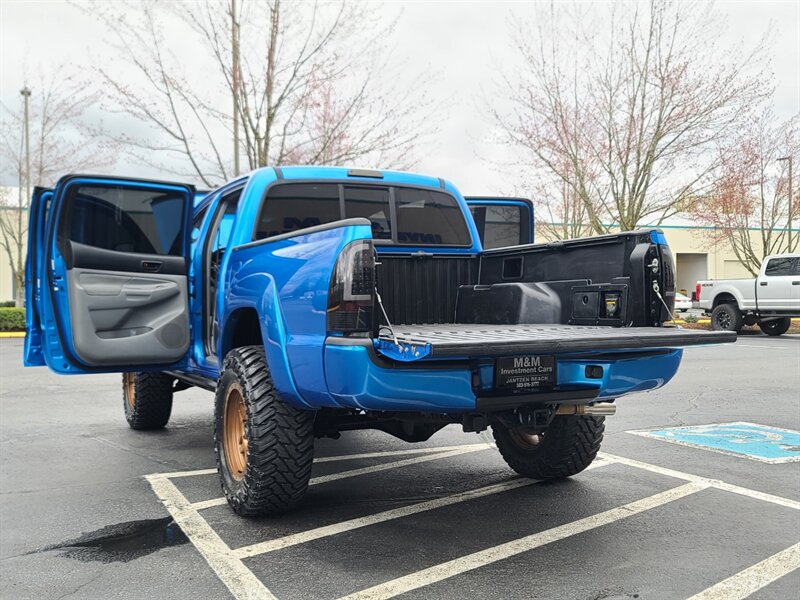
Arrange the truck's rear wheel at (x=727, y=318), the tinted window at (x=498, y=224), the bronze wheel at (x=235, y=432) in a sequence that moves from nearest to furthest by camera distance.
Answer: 1. the bronze wheel at (x=235, y=432)
2. the tinted window at (x=498, y=224)
3. the truck's rear wheel at (x=727, y=318)

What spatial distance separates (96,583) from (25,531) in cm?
100

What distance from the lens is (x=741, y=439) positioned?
659 centimetres

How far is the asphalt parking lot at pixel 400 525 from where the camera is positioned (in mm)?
3391

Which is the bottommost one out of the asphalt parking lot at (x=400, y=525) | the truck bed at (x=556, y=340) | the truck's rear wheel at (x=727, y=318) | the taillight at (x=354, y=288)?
the asphalt parking lot at (x=400, y=525)

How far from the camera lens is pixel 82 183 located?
17.7 feet

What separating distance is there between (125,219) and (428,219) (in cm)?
222

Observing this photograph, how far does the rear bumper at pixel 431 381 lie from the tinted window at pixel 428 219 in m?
1.91

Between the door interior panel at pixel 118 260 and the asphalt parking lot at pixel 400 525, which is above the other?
the door interior panel at pixel 118 260

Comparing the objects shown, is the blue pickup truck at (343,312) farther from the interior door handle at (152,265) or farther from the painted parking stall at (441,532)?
the painted parking stall at (441,532)

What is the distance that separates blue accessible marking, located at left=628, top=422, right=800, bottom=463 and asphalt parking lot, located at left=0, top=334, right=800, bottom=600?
0.65 feet

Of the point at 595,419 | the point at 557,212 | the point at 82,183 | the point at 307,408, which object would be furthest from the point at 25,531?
the point at 557,212

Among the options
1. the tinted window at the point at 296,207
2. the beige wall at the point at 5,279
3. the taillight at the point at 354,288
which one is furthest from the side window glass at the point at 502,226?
the beige wall at the point at 5,279

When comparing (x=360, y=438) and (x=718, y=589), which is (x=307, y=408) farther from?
(x=360, y=438)

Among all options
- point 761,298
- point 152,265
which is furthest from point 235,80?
point 761,298
